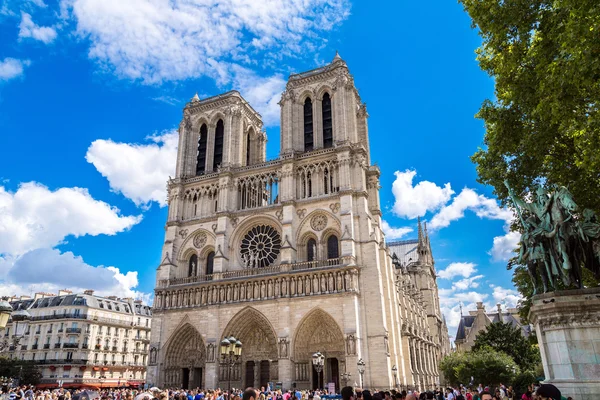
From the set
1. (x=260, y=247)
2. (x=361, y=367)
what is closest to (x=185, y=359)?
(x=260, y=247)

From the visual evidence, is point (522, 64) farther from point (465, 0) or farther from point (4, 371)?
point (4, 371)

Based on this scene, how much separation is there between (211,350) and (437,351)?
87.2 ft

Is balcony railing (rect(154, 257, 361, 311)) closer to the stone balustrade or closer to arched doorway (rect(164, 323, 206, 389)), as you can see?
the stone balustrade

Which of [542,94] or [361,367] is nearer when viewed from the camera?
[542,94]

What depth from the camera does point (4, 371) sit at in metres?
34.9

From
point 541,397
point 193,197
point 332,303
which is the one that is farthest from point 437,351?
point 541,397

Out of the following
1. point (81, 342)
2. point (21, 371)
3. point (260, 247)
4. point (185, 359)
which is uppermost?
point (260, 247)

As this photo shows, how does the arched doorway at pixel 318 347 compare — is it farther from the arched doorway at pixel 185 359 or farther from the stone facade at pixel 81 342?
the stone facade at pixel 81 342

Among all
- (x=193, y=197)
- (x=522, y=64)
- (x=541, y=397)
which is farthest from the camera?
(x=193, y=197)

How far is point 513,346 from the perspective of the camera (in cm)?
3419

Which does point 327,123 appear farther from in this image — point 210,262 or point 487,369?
point 487,369

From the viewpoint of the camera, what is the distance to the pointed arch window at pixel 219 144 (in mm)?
36406

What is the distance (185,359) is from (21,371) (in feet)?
48.0

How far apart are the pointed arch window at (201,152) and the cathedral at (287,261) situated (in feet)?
0.31
